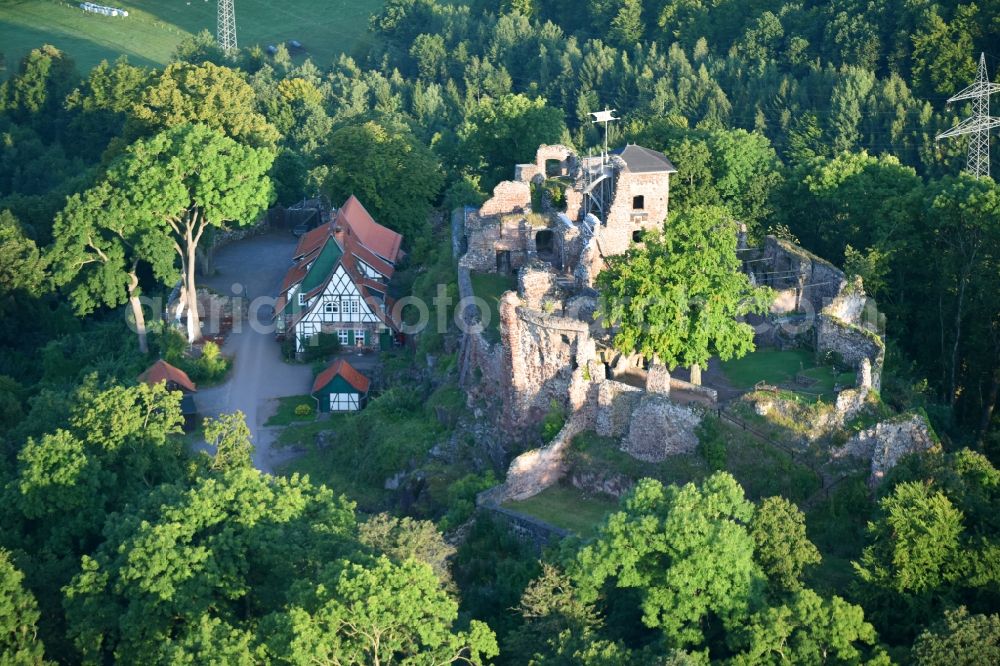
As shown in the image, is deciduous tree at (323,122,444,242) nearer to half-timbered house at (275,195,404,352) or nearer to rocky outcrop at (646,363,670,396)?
half-timbered house at (275,195,404,352)

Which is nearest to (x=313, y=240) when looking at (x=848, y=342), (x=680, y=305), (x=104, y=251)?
(x=104, y=251)

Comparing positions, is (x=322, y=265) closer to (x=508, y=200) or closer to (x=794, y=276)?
(x=508, y=200)

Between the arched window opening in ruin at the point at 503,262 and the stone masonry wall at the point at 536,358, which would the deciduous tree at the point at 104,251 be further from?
the stone masonry wall at the point at 536,358

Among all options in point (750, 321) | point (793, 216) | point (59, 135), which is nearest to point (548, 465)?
point (750, 321)

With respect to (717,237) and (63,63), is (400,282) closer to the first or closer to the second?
(717,237)

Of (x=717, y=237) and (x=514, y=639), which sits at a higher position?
(x=717, y=237)
